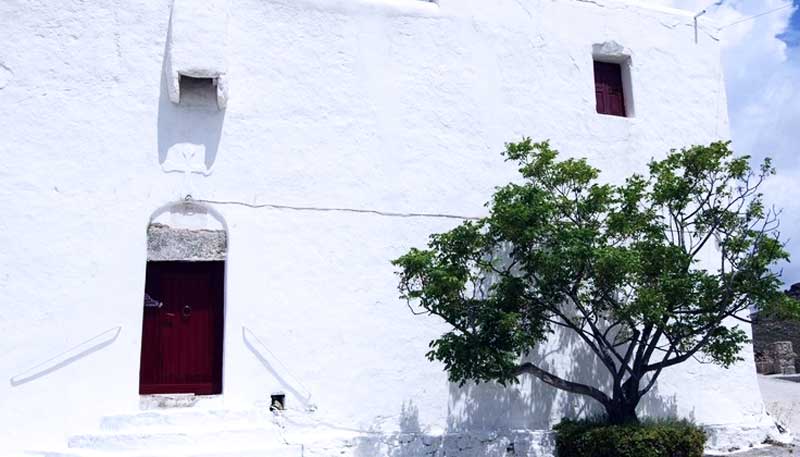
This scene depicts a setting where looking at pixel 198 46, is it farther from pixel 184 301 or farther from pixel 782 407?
pixel 782 407

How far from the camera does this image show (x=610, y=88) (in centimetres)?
1104

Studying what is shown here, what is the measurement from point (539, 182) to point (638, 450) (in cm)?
326

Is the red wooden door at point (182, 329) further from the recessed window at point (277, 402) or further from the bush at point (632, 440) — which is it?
the bush at point (632, 440)

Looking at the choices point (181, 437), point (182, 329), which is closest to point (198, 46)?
point (182, 329)

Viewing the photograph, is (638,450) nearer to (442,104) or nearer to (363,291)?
(363,291)

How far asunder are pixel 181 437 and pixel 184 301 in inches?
69.7

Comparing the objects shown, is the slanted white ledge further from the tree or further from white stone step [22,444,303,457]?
white stone step [22,444,303,457]

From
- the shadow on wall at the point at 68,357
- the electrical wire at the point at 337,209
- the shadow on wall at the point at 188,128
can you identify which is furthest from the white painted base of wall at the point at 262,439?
the shadow on wall at the point at 188,128

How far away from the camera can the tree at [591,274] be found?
7805 millimetres

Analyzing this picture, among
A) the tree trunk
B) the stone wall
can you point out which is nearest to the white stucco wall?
the tree trunk

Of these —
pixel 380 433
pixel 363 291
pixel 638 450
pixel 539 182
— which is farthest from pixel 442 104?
pixel 638 450

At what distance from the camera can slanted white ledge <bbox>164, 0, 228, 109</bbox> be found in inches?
337

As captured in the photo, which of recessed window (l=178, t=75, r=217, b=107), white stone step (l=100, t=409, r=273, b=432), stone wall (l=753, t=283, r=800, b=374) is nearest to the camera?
white stone step (l=100, t=409, r=273, b=432)

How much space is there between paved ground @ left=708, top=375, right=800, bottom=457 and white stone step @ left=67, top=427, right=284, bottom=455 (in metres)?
6.40
